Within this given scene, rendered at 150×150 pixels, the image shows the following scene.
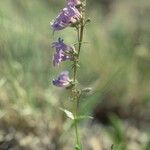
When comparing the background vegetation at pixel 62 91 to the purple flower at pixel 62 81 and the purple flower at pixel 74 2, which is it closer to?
the purple flower at pixel 62 81

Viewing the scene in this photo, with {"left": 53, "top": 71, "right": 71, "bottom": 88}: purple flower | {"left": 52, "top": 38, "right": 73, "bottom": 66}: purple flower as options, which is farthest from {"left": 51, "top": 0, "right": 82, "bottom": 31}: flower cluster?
{"left": 53, "top": 71, "right": 71, "bottom": 88}: purple flower

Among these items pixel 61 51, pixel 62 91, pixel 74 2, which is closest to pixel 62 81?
pixel 61 51

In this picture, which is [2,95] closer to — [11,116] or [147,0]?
[11,116]

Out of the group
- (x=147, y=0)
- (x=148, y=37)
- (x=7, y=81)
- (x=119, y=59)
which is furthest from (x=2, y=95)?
(x=147, y=0)

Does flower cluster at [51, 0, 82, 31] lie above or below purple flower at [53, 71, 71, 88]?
above

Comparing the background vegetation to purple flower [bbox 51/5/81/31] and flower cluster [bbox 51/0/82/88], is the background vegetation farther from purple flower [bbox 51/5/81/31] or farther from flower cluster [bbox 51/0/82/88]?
purple flower [bbox 51/5/81/31]

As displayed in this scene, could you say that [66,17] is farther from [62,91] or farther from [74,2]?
[62,91]

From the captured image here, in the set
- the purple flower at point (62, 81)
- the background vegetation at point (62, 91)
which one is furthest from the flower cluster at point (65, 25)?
the background vegetation at point (62, 91)
